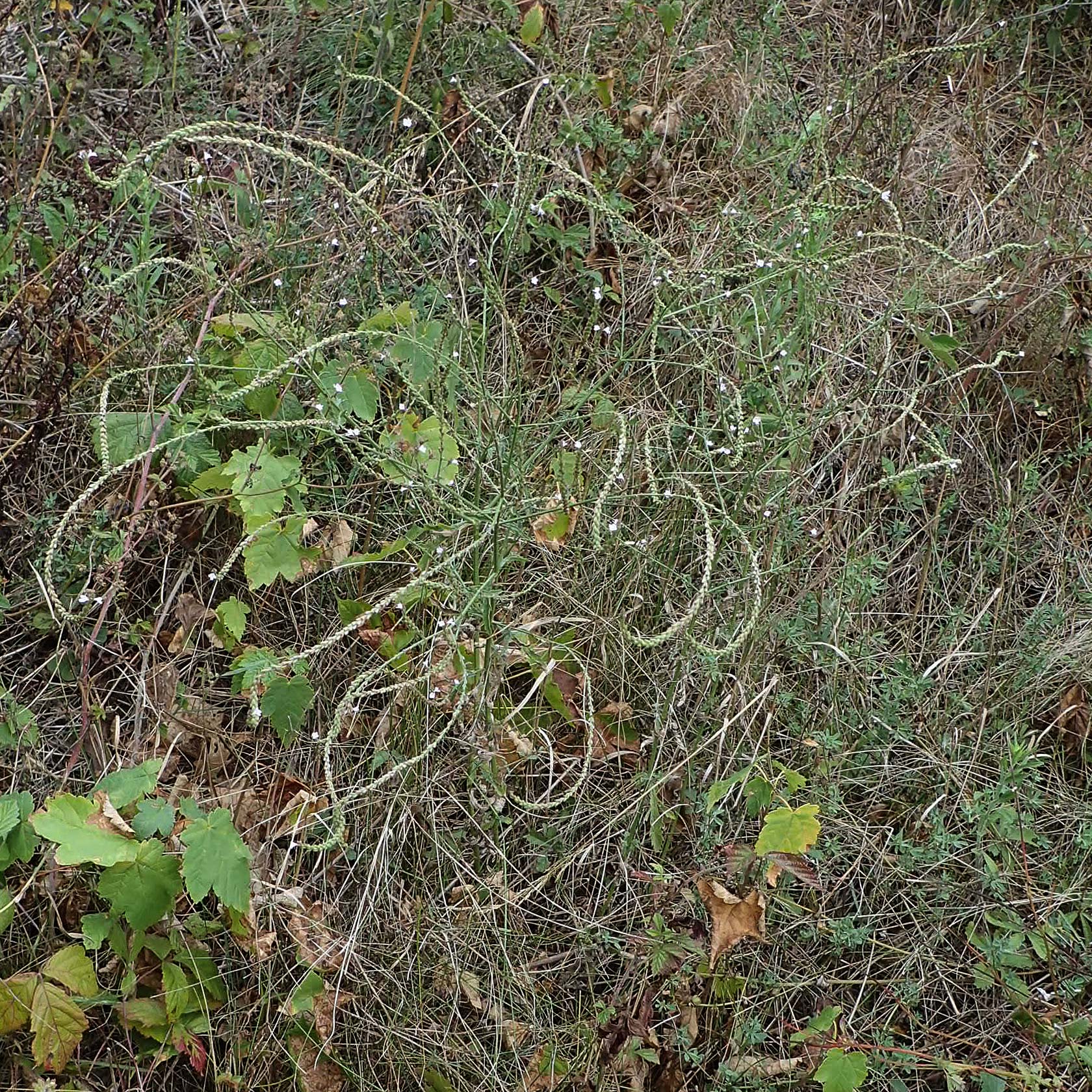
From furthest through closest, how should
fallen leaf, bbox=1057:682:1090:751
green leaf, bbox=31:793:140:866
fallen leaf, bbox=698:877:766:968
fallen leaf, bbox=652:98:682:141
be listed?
fallen leaf, bbox=652:98:682:141 → fallen leaf, bbox=1057:682:1090:751 → fallen leaf, bbox=698:877:766:968 → green leaf, bbox=31:793:140:866

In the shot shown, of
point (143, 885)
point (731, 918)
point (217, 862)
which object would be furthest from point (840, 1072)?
point (143, 885)

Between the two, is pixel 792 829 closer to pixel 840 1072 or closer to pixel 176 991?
pixel 840 1072

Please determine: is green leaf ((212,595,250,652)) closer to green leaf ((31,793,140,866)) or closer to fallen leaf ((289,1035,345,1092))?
green leaf ((31,793,140,866))

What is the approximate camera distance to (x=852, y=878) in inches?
95.3

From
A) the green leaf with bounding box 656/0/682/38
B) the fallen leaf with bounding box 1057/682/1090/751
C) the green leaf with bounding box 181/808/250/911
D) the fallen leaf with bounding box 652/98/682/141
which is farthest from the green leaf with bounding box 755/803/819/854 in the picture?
the green leaf with bounding box 656/0/682/38

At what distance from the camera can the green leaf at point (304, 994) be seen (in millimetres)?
2121

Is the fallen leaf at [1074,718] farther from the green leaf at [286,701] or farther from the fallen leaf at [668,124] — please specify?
the fallen leaf at [668,124]

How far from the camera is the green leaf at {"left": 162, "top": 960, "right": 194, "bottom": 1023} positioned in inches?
82.2

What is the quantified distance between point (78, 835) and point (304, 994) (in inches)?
19.7

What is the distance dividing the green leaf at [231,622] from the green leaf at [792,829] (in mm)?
1131

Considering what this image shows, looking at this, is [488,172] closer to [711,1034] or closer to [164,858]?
[164,858]

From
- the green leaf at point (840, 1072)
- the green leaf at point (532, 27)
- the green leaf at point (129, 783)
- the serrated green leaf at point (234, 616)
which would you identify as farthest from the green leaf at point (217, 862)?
the green leaf at point (532, 27)

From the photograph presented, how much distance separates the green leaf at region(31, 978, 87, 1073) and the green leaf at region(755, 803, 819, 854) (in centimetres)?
125

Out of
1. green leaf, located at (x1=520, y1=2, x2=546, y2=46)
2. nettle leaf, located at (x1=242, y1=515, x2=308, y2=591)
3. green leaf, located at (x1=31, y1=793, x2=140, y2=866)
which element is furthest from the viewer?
green leaf, located at (x1=520, y1=2, x2=546, y2=46)
